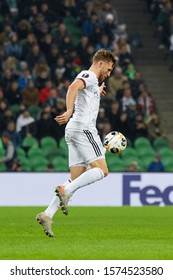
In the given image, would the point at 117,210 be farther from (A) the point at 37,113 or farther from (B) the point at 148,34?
(B) the point at 148,34

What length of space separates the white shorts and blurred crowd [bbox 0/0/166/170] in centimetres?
1094

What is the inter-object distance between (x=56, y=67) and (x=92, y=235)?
13.5m

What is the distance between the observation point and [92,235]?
14688 millimetres

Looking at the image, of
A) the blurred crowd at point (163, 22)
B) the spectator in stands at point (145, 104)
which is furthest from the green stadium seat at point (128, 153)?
the blurred crowd at point (163, 22)

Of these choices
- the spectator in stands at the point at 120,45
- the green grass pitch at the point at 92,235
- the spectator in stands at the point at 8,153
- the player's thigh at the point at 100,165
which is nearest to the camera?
the green grass pitch at the point at 92,235

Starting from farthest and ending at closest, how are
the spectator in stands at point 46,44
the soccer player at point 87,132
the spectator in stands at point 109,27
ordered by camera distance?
the spectator in stands at point 109,27
the spectator in stands at point 46,44
the soccer player at point 87,132

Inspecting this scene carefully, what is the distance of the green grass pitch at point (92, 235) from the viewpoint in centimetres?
1200

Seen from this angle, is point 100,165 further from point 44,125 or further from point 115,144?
point 44,125

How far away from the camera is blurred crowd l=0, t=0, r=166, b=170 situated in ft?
84.8

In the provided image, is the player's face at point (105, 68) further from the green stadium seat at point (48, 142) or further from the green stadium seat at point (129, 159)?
the green stadium seat at point (48, 142)

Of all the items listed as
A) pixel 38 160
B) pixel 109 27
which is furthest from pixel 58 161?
pixel 109 27

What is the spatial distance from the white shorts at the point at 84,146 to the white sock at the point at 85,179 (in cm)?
21

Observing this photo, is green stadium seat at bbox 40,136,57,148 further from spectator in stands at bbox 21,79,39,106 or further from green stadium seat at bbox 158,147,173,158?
green stadium seat at bbox 158,147,173,158
